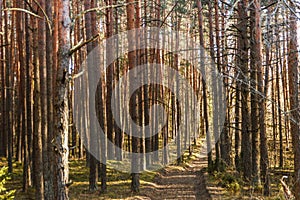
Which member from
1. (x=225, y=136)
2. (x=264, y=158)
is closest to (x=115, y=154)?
(x=225, y=136)

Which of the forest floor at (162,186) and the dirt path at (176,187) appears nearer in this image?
the forest floor at (162,186)

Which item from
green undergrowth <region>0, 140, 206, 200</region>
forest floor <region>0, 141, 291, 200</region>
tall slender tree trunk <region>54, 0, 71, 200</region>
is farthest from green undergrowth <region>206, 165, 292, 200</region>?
tall slender tree trunk <region>54, 0, 71, 200</region>

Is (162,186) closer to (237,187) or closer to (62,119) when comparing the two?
(237,187)

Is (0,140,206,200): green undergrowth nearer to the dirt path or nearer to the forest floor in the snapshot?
the forest floor

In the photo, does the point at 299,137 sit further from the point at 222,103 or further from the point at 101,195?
the point at 222,103

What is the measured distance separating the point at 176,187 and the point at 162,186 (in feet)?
2.56

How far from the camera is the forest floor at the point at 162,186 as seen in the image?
12.5 meters

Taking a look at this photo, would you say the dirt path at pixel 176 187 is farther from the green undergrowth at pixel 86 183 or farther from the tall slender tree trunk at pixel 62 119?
the tall slender tree trunk at pixel 62 119

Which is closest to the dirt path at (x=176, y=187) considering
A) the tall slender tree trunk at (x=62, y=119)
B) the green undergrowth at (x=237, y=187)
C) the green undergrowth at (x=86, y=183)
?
the green undergrowth at (x=86, y=183)

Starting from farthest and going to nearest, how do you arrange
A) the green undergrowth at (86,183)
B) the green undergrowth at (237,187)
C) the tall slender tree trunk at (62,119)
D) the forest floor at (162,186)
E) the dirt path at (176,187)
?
the dirt path at (176,187) < the green undergrowth at (86,183) < the forest floor at (162,186) < the green undergrowth at (237,187) < the tall slender tree trunk at (62,119)

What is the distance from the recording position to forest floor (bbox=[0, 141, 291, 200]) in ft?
40.9

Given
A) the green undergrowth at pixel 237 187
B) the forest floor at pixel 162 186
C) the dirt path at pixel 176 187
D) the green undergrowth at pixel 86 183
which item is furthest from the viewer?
the dirt path at pixel 176 187

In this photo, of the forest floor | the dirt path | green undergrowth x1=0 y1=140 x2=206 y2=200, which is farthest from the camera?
the dirt path

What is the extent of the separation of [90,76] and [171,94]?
51.8 feet
